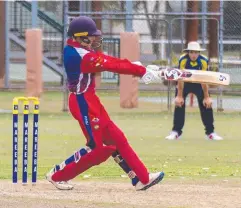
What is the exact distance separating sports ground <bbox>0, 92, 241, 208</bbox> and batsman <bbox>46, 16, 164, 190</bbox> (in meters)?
0.25

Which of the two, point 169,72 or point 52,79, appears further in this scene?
point 52,79

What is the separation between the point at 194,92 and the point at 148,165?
383cm

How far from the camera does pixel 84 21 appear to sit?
34.9ft

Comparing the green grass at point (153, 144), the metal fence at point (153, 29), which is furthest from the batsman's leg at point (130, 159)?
the metal fence at point (153, 29)

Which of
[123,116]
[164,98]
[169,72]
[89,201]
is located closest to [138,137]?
[123,116]

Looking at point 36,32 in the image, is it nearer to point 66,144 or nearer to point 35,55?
point 35,55

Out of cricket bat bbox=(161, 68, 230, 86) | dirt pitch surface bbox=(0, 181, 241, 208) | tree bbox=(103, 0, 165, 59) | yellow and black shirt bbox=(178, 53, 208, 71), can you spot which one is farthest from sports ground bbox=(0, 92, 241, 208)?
tree bbox=(103, 0, 165, 59)

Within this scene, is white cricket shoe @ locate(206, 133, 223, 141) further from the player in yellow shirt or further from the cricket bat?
the cricket bat

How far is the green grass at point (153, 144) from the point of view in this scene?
42.0ft

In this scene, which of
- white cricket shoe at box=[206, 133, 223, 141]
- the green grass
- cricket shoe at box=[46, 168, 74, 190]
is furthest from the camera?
white cricket shoe at box=[206, 133, 223, 141]

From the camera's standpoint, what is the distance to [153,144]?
1636 centimetres

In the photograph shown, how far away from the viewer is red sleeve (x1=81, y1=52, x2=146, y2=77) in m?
10.3

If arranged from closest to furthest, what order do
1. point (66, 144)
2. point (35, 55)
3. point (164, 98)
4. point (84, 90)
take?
point (84, 90) < point (66, 144) < point (35, 55) < point (164, 98)

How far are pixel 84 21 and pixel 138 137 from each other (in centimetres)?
712
